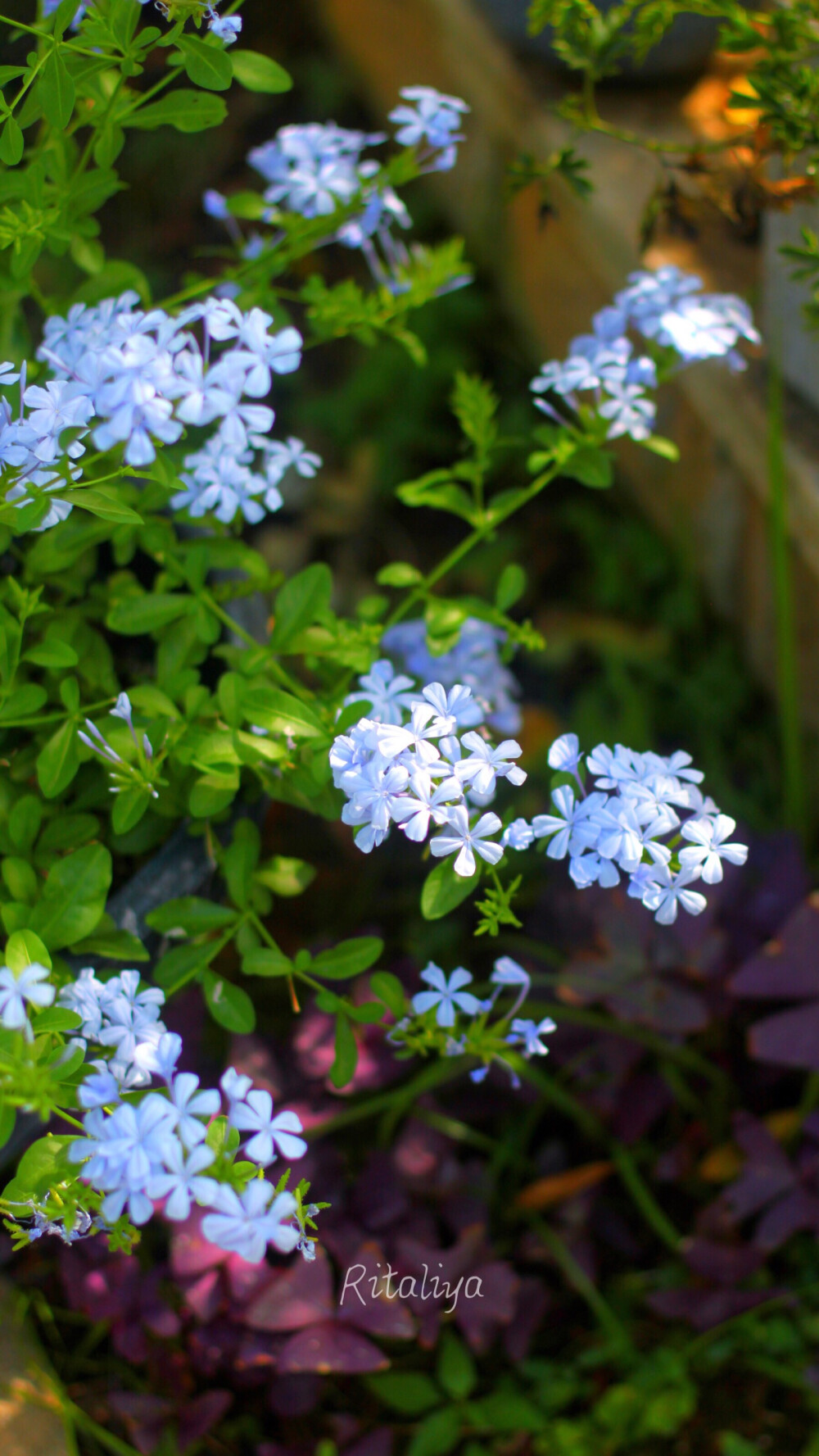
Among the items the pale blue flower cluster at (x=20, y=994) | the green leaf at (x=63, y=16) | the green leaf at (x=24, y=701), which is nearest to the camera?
the pale blue flower cluster at (x=20, y=994)

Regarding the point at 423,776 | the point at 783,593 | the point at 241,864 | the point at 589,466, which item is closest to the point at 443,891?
the point at 423,776

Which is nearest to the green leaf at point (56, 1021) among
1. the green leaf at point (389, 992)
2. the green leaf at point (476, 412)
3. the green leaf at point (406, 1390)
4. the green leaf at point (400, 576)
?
the green leaf at point (389, 992)

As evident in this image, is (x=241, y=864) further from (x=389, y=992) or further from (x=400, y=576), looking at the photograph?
(x=400, y=576)

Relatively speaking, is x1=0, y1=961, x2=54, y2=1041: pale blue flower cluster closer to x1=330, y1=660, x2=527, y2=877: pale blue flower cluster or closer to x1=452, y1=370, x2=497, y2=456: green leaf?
x1=330, y1=660, x2=527, y2=877: pale blue flower cluster

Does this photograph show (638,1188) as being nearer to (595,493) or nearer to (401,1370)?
(401,1370)

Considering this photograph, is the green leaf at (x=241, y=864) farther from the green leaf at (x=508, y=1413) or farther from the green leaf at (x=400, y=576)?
the green leaf at (x=508, y=1413)
